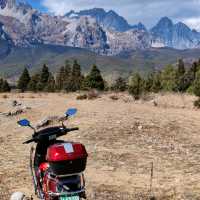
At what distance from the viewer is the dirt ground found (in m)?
11.6

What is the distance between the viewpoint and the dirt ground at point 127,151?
38.2ft

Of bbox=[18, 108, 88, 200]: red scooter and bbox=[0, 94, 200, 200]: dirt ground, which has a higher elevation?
bbox=[18, 108, 88, 200]: red scooter

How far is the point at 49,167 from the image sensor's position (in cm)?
710

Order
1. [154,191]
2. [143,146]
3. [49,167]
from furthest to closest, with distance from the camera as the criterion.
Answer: [143,146] < [154,191] < [49,167]

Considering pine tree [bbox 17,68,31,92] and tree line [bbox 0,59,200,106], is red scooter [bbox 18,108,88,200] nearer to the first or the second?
tree line [bbox 0,59,200,106]

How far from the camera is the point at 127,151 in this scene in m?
15.9

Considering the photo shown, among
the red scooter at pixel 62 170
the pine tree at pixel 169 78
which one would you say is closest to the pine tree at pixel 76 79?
the pine tree at pixel 169 78

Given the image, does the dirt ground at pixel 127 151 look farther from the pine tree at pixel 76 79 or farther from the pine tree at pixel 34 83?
the pine tree at pixel 34 83

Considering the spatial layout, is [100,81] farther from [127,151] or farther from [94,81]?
[127,151]

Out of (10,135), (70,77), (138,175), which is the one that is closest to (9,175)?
(138,175)

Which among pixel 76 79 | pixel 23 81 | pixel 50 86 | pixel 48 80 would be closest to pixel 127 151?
pixel 50 86

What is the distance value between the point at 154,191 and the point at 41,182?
4268mm

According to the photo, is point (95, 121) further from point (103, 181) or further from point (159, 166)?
point (103, 181)

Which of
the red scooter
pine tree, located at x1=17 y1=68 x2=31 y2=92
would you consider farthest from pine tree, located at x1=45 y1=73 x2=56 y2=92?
the red scooter
